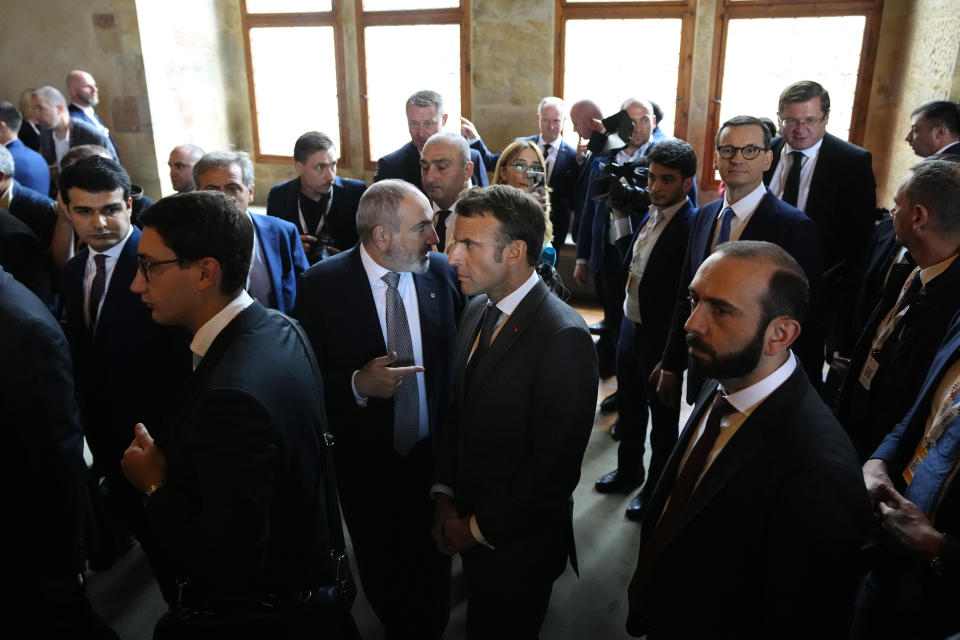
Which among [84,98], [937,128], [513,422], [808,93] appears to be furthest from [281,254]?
[84,98]

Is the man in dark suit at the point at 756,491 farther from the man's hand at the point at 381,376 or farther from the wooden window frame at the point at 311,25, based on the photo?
the wooden window frame at the point at 311,25

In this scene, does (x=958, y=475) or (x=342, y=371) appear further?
(x=342, y=371)

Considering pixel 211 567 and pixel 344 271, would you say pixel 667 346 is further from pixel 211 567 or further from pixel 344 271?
pixel 211 567

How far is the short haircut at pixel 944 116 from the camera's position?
3.89 metres

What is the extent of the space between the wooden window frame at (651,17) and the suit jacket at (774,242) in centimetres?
390

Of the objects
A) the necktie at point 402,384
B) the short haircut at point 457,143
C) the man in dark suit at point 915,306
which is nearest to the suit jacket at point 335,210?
the short haircut at point 457,143

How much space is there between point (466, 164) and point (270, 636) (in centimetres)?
242

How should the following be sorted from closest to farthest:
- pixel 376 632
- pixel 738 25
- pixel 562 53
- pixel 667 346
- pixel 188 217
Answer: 1. pixel 188 217
2. pixel 376 632
3. pixel 667 346
4. pixel 738 25
5. pixel 562 53

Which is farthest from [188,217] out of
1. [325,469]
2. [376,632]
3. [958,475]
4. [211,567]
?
[958,475]

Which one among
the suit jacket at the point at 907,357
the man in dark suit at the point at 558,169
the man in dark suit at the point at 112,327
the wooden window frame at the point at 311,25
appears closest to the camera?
the suit jacket at the point at 907,357

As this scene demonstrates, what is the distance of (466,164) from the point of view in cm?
343

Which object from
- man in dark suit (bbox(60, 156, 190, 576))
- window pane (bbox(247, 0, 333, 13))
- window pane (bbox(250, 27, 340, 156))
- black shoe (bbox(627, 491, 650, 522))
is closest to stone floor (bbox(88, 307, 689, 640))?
black shoe (bbox(627, 491, 650, 522))

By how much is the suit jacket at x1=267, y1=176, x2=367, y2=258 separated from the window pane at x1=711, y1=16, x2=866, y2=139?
13.9ft

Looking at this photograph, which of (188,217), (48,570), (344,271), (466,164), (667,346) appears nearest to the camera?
(188,217)
